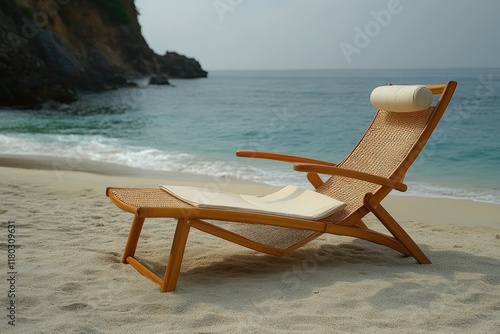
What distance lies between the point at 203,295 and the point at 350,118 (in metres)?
17.4

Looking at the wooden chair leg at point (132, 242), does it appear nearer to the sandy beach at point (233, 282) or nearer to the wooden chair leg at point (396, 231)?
the sandy beach at point (233, 282)

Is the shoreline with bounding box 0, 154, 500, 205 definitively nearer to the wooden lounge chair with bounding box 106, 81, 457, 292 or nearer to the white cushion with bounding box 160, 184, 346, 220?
the wooden lounge chair with bounding box 106, 81, 457, 292

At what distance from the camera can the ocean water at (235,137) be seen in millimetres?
8586

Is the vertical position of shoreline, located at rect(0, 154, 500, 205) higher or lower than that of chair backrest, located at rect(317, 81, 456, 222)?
lower

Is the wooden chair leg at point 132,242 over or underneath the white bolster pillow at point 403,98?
underneath

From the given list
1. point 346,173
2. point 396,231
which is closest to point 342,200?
point 396,231

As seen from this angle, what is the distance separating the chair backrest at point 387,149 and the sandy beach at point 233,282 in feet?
1.22

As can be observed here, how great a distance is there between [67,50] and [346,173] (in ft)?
76.6

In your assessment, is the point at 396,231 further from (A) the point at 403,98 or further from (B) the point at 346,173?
(A) the point at 403,98

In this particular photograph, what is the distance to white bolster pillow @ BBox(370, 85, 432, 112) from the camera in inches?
143

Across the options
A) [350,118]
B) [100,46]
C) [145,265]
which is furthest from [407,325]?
[100,46]

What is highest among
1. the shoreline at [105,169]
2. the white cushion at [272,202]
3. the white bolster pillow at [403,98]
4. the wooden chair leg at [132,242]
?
the white bolster pillow at [403,98]


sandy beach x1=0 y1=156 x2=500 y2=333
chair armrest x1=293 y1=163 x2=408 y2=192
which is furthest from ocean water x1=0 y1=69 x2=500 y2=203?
chair armrest x1=293 y1=163 x2=408 y2=192

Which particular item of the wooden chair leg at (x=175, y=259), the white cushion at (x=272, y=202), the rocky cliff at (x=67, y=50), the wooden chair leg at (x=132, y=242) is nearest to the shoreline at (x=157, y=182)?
the white cushion at (x=272, y=202)
